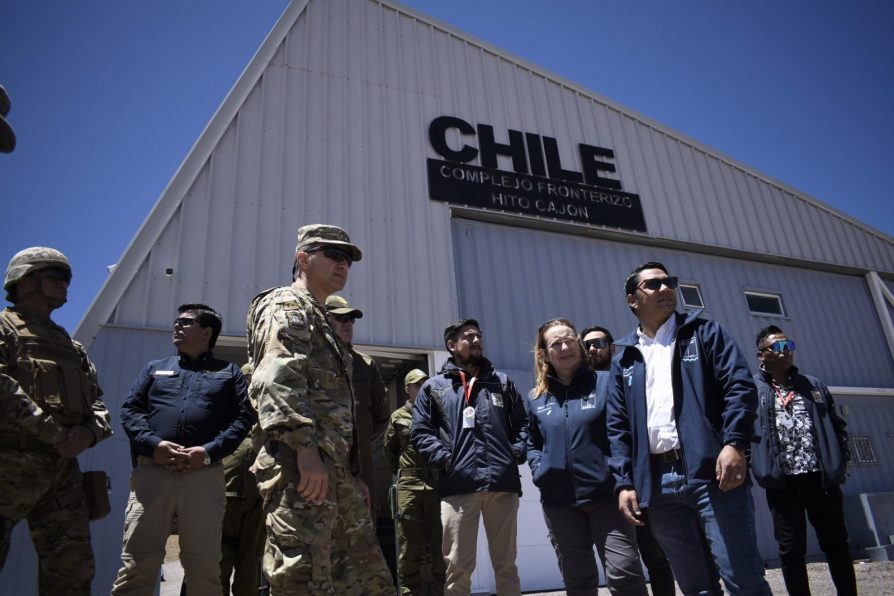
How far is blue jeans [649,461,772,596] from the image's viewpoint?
7.47 feet

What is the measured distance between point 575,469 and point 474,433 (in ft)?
2.32

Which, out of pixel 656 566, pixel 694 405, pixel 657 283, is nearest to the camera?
pixel 694 405

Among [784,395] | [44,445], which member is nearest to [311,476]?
[44,445]

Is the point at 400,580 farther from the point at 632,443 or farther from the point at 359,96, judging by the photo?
the point at 359,96

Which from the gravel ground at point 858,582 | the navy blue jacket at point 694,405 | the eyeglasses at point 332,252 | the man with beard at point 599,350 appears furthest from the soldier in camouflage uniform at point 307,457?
the man with beard at point 599,350

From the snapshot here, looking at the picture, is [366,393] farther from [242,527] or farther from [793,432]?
[793,432]

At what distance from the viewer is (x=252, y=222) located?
6637mm

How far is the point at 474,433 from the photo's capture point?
3760mm

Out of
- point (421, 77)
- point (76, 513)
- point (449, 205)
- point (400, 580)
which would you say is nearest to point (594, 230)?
point (449, 205)

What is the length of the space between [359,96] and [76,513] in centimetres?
630

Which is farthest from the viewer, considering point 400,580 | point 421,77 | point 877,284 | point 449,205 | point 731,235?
point 877,284

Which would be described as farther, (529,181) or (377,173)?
(529,181)

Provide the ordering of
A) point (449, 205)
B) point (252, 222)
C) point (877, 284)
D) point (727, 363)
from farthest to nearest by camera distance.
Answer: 1. point (877, 284)
2. point (449, 205)
3. point (252, 222)
4. point (727, 363)

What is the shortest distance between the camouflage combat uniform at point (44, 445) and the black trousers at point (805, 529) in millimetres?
4028
